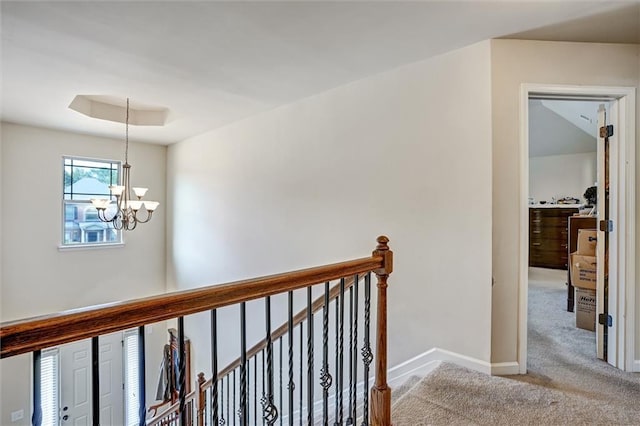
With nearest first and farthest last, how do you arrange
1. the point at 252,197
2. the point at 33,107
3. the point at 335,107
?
the point at 335,107 < the point at 33,107 < the point at 252,197

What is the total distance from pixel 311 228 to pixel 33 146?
13.1ft

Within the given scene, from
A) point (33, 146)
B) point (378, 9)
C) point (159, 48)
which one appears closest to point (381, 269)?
point (378, 9)

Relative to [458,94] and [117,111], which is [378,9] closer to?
[458,94]

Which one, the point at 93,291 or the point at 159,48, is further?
the point at 93,291

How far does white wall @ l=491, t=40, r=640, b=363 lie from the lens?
2.18 meters

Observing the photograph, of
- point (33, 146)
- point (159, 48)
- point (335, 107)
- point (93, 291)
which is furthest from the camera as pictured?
point (93, 291)

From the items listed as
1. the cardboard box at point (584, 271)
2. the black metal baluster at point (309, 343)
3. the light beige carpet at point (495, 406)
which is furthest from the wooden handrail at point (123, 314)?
the cardboard box at point (584, 271)

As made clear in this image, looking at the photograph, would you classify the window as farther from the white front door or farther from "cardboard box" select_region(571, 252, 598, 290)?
"cardboard box" select_region(571, 252, 598, 290)

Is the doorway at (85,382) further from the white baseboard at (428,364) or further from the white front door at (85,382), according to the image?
the white baseboard at (428,364)

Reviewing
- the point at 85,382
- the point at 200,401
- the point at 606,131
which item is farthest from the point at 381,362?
the point at 85,382

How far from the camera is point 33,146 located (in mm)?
4430

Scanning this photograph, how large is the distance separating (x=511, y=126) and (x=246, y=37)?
179 cm

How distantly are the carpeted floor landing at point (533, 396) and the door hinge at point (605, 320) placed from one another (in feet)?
0.90

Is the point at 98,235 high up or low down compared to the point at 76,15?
down
